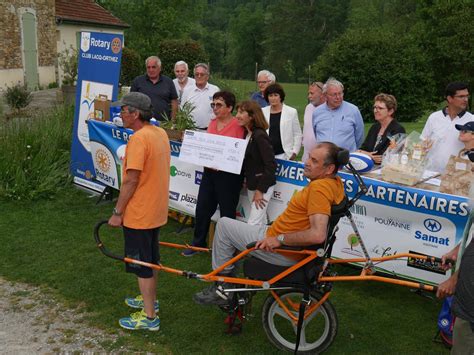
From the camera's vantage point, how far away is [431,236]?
455 cm

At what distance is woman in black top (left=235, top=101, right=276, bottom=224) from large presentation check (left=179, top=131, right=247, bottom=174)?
117 millimetres

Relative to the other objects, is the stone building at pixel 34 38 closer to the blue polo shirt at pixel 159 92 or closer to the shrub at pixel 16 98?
the shrub at pixel 16 98

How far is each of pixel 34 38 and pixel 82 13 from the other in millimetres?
6555

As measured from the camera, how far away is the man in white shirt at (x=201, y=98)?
7.46 m

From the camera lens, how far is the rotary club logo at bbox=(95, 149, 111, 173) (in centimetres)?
752

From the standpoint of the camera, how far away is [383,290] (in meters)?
5.21

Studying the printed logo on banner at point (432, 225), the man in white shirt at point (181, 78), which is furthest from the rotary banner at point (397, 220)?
the man in white shirt at point (181, 78)

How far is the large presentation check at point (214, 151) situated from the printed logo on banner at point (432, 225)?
1842mm

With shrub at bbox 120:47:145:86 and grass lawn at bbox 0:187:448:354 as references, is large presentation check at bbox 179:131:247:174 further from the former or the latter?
shrub at bbox 120:47:145:86

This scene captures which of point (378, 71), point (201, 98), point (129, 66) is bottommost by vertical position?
point (129, 66)

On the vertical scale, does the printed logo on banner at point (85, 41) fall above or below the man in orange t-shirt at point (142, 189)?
above

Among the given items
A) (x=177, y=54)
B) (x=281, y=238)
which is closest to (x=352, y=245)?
(x=281, y=238)

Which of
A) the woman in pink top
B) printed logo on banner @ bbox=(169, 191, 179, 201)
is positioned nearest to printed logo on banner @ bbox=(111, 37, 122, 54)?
printed logo on banner @ bbox=(169, 191, 179, 201)

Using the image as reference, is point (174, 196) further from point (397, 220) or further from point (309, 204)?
point (309, 204)
